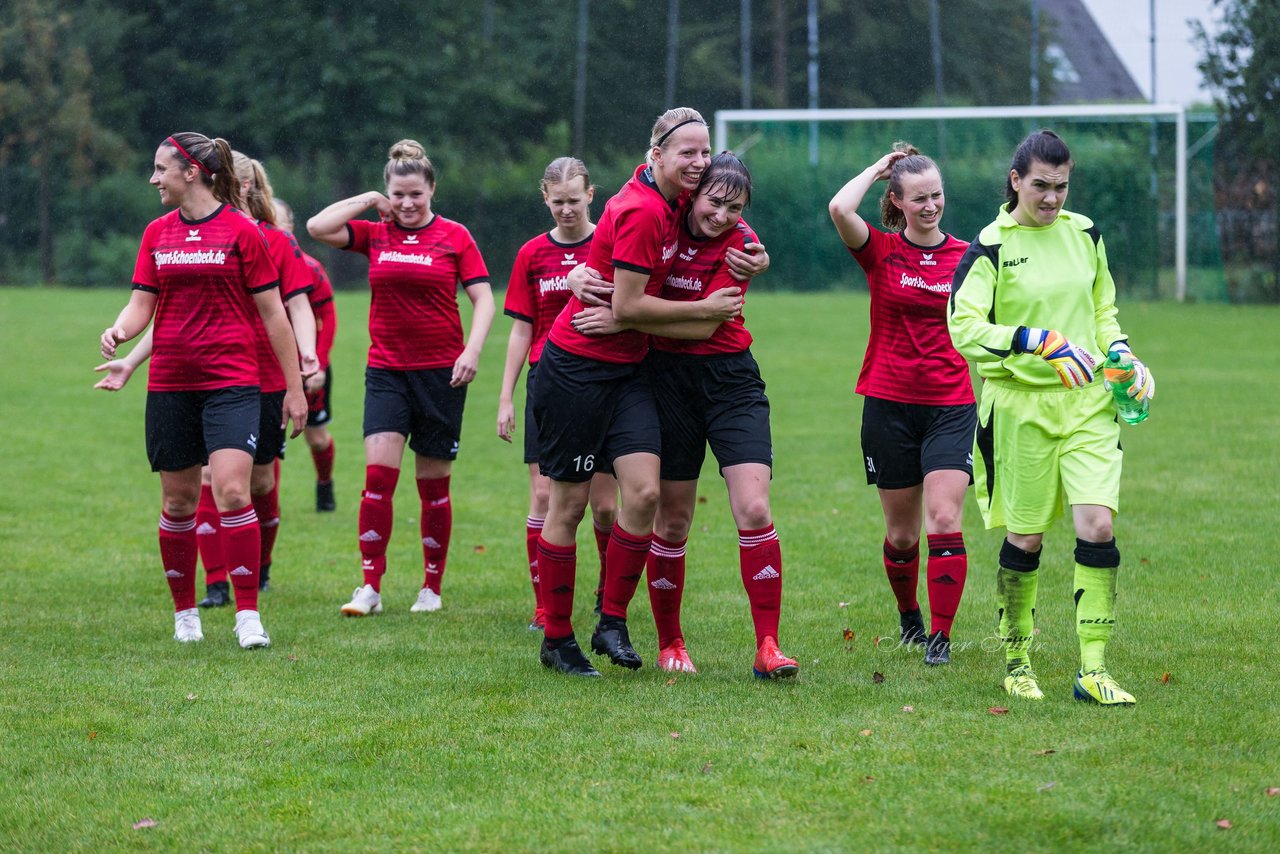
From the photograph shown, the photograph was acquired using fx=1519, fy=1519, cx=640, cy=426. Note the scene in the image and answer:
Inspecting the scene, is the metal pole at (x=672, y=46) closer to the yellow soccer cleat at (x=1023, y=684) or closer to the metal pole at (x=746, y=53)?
the metal pole at (x=746, y=53)

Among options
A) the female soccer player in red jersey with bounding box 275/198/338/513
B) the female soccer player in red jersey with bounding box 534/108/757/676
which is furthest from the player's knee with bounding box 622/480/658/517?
the female soccer player in red jersey with bounding box 275/198/338/513

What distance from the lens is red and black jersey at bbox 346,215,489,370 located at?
7.21m

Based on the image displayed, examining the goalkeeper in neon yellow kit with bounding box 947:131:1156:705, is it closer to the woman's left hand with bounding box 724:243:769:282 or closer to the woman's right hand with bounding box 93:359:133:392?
the woman's left hand with bounding box 724:243:769:282

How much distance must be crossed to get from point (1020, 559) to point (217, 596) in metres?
4.08

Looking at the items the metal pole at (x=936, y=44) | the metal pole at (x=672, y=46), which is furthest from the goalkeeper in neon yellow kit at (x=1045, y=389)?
the metal pole at (x=936, y=44)

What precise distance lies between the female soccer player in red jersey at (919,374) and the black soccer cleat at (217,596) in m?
3.41

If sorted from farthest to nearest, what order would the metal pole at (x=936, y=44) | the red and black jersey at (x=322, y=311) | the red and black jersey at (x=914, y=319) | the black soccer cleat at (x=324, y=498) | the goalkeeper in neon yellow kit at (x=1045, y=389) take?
the metal pole at (x=936, y=44) → the black soccer cleat at (x=324, y=498) → the red and black jersey at (x=322, y=311) → the red and black jersey at (x=914, y=319) → the goalkeeper in neon yellow kit at (x=1045, y=389)

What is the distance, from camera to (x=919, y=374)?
5918 millimetres

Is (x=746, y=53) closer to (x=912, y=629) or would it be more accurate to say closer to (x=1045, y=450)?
(x=912, y=629)

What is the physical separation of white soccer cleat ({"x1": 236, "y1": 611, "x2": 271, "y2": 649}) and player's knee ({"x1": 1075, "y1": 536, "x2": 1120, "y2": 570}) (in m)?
3.37

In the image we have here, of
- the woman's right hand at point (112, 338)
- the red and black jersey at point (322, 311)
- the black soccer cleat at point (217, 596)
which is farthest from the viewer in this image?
the red and black jersey at point (322, 311)

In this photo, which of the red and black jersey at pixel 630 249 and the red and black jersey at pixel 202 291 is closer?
the red and black jersey at pixel 630 249

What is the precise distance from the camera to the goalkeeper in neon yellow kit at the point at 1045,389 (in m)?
5.07

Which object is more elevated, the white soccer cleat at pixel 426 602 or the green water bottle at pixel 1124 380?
the green water bottle at pixel 1124 380
